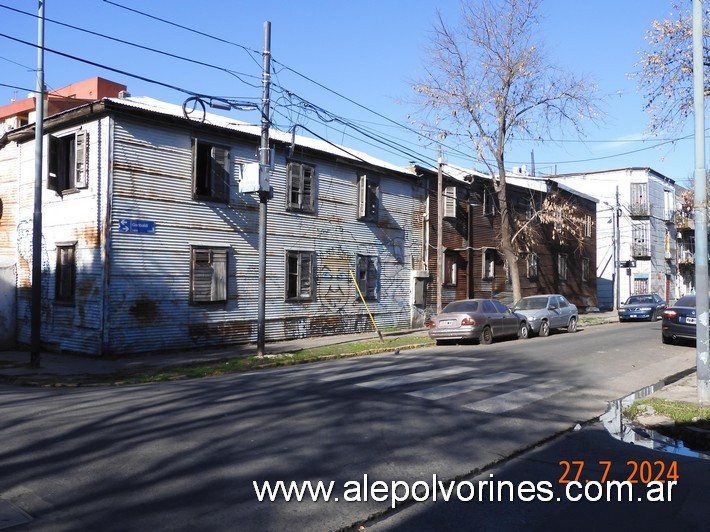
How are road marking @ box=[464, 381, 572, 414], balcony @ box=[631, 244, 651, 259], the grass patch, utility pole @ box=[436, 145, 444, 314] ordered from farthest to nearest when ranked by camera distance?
1. balcony @ box=[631, 244, 651, 259]
2. utility pole @ box=[436, 145, 444, 314]
3. road marking @ box=[464, 381, 572, 414]
4. the grass patch

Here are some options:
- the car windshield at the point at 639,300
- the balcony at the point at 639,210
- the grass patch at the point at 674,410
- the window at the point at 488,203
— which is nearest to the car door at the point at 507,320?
the grass patch at the point at 674,410

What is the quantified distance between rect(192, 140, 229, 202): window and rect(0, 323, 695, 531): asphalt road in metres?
7.91

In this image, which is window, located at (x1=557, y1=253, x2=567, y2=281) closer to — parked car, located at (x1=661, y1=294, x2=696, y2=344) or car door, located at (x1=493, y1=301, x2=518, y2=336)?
car door, located at (x1=493, y1=301, x2=518, y2=336)

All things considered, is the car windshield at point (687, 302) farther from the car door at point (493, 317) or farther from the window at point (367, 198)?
the window at point (367, 198)

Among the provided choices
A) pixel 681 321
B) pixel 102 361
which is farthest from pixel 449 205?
pixel 102 361

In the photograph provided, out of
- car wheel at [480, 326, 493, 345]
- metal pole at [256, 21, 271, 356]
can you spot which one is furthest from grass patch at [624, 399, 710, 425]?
car wheel at [480, 326, 493, 345]

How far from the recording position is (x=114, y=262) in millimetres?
16594

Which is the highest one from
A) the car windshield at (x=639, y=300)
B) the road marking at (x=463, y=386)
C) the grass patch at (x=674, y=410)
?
the car windshield at (x=639, y=300)

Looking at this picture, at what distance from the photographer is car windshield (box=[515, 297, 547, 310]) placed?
2370 cm

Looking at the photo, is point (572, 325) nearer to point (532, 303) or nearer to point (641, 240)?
point (532, 303)

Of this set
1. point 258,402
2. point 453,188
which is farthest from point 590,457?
point 453,188

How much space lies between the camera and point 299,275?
72.1 feet

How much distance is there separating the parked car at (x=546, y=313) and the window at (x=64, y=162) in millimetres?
15835

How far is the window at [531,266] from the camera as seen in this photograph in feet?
117
